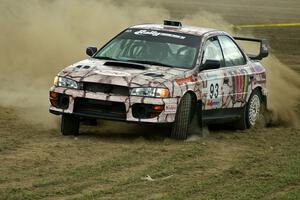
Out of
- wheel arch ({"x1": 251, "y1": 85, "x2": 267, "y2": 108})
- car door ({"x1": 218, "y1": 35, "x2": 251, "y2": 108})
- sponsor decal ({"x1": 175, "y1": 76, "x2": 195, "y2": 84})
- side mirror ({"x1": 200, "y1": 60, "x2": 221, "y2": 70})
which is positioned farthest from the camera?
wheel arch ({"x1": 251, "y1": 85, "x2": 267, "y2": 108})

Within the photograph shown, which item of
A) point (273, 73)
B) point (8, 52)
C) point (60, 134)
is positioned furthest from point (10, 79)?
point (60, 134)

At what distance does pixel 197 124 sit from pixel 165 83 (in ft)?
3.85

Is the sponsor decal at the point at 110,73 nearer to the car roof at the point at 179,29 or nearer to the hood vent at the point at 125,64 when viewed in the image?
the hood vent at the point at 125,64

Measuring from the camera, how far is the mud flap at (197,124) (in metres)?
12.5

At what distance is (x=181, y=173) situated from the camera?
983 cm

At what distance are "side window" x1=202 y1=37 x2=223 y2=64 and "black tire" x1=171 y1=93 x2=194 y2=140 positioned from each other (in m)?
1.10

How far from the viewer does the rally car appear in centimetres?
1161

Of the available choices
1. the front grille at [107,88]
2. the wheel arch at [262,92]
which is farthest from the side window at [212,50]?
the front grille at [107,88]

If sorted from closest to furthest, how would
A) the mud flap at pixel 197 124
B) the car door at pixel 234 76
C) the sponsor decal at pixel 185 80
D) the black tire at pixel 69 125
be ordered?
the sponsor decal at pixel 185 80
the black tire at pixel 69 125
the mud flap at pixel 197 124
the car door at pixel 234 76

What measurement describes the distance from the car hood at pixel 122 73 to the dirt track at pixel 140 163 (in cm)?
76

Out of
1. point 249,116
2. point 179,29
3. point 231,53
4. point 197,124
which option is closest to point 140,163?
point 197,124

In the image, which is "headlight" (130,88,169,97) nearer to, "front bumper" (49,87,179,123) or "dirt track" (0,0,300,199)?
"front bumper" (49,87,179,123)

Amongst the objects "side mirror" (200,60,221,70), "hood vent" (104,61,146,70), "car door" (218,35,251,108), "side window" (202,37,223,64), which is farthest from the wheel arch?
"hood vent" (104,61,146,70)

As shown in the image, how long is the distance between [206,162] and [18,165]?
2.11 m
